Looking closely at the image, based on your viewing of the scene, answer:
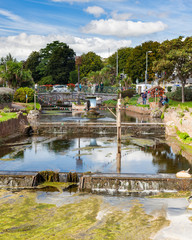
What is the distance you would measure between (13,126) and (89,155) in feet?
33.3

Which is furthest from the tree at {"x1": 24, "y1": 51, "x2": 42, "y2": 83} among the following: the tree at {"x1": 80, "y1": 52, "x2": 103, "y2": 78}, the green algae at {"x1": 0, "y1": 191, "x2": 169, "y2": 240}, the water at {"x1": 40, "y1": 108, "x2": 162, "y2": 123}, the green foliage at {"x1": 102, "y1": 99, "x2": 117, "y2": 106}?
the green algae at {"x1": 0, "y1": 191, "x2": 169, "y2": 240}

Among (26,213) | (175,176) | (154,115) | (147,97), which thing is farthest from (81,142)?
(147,97)

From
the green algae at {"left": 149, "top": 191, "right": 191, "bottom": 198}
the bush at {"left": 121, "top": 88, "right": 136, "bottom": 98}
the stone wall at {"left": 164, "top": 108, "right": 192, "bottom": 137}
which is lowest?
the green algae at {"left": 149, "top": 191, "right": 191, "bottom": 198}

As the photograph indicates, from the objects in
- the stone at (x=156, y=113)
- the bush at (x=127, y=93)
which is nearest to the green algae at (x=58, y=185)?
the stone at (x=156, y=113)

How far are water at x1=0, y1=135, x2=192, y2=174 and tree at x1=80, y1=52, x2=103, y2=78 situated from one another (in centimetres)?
8513

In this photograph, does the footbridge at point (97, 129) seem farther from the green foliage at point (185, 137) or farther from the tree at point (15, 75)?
the tree at point (15, 75)

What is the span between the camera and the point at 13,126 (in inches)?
1125

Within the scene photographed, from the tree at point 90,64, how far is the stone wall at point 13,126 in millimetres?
80513

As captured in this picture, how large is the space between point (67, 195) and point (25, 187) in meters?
2.29

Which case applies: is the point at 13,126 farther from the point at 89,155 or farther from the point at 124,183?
the point at 124,183

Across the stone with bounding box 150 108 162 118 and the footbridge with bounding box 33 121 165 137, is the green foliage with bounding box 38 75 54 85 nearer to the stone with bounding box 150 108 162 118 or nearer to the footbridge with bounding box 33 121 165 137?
the stone with bounding box 150 108 162 118

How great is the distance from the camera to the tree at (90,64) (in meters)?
111

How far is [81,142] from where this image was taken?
1030 inches

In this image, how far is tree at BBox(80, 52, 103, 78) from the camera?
11085 centimetres
